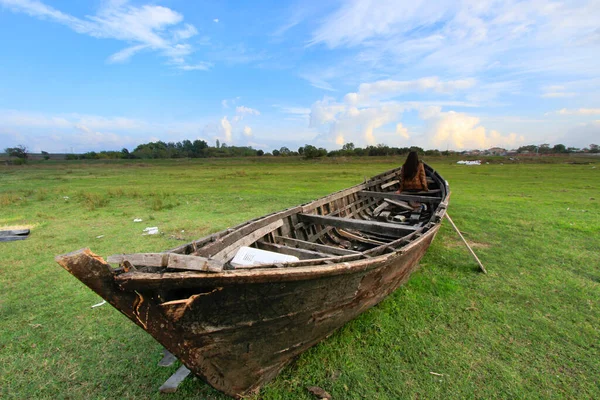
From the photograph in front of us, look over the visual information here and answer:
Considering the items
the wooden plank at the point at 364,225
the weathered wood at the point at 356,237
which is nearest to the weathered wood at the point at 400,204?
the weathered wood at the point at 356,237

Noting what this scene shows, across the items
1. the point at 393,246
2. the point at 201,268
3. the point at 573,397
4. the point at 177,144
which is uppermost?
the point at 177,144

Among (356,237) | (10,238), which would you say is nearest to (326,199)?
(356,237)

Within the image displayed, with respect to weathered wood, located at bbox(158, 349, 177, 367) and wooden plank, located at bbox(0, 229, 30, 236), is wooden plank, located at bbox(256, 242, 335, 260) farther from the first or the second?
wooden plank, located at bbox(0, 229, 30, 236)

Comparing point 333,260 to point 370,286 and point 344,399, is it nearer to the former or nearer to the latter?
point 370,286

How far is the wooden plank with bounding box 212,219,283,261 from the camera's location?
339 centimetres

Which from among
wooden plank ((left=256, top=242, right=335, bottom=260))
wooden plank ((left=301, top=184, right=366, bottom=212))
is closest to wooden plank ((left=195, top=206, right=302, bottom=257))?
wooden plank ((left=256, top=242, right=335, bottom=260))

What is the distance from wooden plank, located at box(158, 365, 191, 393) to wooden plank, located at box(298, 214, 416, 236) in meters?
3.03

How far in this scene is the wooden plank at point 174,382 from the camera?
2.80m

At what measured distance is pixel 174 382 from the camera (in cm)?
284

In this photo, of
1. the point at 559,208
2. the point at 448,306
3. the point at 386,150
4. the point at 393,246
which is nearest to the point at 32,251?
the point at 393,246

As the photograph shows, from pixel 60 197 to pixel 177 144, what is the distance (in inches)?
3797

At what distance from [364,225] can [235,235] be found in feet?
7.58

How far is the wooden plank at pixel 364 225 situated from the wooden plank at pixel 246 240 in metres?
0.77

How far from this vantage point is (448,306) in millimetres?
4289
